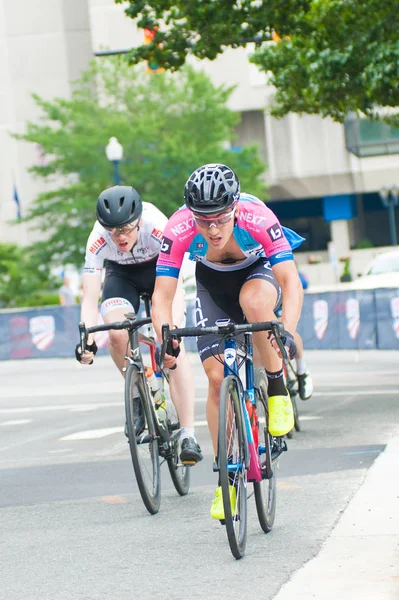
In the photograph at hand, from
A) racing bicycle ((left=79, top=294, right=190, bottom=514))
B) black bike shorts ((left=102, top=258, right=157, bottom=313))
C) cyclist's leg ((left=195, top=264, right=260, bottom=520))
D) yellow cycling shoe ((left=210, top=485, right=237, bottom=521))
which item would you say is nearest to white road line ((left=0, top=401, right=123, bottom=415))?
black bike shorts ((left=102, top=258, right=157, bottom=313))

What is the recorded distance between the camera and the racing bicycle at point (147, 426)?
701 cm

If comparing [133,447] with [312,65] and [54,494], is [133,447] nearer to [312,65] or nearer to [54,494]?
[54,494]

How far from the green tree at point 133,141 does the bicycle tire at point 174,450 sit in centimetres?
3915

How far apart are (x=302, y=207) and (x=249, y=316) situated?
2586 inches

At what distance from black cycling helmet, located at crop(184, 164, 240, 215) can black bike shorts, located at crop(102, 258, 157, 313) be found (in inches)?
85.5

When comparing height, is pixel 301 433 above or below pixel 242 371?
below

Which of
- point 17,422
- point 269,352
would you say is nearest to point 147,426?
point 269,352

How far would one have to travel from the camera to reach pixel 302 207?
236 feet

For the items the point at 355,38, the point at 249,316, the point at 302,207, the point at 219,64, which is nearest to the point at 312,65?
the point at 355,38

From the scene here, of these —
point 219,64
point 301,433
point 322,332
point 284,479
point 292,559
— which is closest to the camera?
point 292,559

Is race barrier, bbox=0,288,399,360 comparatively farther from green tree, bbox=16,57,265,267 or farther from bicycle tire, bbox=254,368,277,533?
green tree, bbox=16,57,265,267

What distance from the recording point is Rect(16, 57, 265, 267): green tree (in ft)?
155

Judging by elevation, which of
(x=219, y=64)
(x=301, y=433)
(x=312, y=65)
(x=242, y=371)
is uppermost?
(x=219, y=64)

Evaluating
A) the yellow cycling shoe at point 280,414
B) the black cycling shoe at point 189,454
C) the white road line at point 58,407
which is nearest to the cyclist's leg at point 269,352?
the yellow cycling shoe at point 280,414
